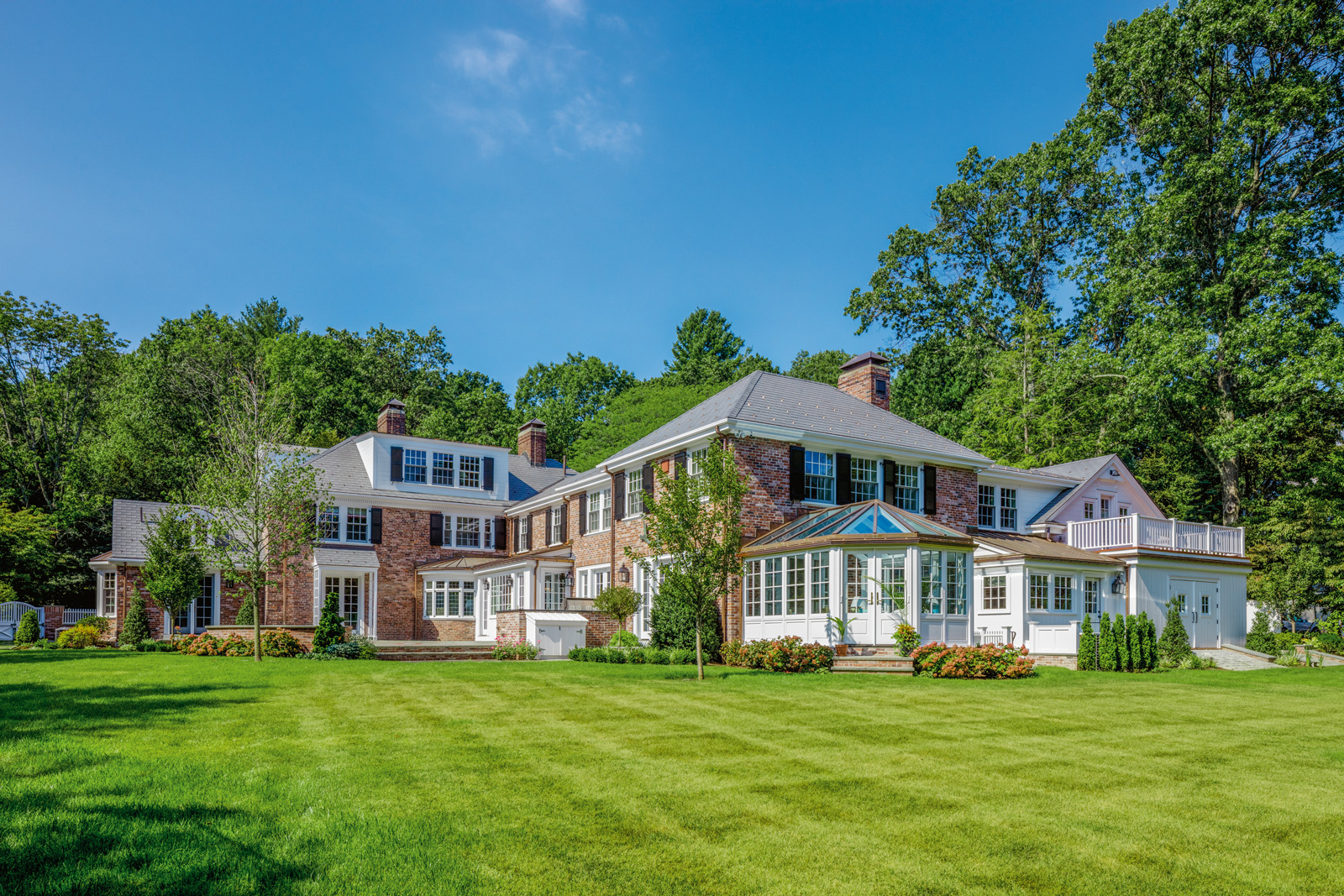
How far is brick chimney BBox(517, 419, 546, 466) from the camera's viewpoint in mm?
41125

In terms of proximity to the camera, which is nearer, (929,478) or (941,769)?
(941,769)

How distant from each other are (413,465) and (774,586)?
17039 mm

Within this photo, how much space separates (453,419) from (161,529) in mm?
27405

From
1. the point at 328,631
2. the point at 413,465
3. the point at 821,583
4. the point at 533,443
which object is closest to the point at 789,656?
the point at 821,583

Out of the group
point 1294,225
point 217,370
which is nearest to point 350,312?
point 217,370

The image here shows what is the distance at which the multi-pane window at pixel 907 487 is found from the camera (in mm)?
25266

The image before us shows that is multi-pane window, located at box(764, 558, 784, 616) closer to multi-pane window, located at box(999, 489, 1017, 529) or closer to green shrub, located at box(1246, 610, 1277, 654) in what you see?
multi-pane window, located at box(999, 489, 1017, 529)

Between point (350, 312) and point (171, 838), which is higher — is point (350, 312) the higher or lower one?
the higher one

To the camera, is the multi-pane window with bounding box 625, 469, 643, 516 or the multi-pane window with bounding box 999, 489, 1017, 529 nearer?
the multi-pane window with bounding box 625, 469, 643, 516

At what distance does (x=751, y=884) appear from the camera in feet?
16.8

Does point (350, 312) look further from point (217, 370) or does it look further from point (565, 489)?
point (565, 489)

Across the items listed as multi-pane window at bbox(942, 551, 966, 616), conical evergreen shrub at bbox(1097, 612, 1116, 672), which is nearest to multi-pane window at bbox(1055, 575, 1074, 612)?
conical evergreen shrub at bbox(1097, 612, 1116, 672)

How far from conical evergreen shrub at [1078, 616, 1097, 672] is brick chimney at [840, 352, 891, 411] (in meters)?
10.1

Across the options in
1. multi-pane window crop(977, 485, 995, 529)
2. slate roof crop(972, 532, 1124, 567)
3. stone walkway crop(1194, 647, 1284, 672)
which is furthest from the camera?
multi-pane window crop(977, 485, 995, 529)
